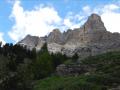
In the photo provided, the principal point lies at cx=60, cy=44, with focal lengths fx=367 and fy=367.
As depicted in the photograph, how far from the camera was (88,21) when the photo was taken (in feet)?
630

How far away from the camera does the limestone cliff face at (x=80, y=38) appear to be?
168 meters

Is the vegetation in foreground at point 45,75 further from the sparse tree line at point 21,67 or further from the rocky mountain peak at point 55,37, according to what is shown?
the rocky mountain peak at point 55,37

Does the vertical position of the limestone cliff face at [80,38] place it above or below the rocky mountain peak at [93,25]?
below

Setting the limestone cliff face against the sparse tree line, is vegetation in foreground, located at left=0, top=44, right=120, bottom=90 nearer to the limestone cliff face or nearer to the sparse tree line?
the sparse tree line

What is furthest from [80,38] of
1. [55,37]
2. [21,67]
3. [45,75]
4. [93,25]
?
[21,67]

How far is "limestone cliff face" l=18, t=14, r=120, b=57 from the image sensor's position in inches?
6610

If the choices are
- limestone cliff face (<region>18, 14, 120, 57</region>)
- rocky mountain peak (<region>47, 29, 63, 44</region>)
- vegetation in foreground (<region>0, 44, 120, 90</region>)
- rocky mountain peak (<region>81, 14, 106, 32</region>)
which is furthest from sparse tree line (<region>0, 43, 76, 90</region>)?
rocky mountain peak (<region>81, 14, 106, 32</region>)

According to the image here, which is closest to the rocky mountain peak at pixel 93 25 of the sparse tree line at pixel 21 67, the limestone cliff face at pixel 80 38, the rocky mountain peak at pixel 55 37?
the limestone cliff face at pixel 80 38

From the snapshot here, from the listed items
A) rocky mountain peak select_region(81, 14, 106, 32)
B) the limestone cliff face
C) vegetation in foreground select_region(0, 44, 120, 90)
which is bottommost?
vegetation in foreground select_region(0, 44, 120, 90)

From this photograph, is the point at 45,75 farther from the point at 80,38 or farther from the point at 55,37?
the point at 55,37

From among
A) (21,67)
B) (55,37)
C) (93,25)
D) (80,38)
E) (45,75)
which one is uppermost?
(93,25)

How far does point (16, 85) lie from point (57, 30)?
156 m

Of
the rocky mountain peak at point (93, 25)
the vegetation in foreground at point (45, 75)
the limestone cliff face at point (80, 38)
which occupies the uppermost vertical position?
the rocky mountain peak at point (93, 25)

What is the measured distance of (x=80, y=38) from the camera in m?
183
